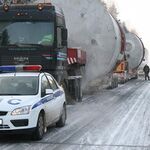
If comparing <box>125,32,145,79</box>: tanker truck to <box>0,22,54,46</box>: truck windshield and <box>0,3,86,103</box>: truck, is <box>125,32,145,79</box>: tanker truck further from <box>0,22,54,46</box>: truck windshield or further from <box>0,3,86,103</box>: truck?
<box>0,22,54,46</box>: truck windshield

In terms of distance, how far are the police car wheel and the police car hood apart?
1.39 feet

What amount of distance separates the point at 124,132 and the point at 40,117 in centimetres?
232

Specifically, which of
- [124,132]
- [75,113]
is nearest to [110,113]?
Answer: [75,113]

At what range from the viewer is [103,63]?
26.0m

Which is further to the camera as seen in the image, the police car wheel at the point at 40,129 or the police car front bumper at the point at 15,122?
the police car wheel at the point at 40,129

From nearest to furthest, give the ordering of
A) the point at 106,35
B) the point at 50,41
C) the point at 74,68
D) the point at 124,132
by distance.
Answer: the point at 124,132 < the point at 50,41 < the point at 74,68 < the point at 106,35

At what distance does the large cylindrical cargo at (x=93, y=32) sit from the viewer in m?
25.0

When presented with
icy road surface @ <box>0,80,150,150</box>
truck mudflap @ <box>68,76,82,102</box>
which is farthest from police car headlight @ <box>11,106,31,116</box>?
→ truck mudflap @ <box>68,76,82,102</box>

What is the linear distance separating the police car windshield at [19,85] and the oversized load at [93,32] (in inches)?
481

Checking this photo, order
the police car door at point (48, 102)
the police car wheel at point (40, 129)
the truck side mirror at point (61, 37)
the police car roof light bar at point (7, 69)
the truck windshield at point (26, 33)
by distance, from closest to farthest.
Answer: the police car wheel at point (40, 129) < the police car door at point (48, 102) < the police car roof light bar at point (7, 69) < the truck windshield at point (26, 33) < the truck side mirror at point (61, 37)

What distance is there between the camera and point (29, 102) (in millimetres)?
11180

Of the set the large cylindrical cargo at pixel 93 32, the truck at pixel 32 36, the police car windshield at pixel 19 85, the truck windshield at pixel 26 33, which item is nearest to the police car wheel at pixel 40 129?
the police car windshield at pixel 19 85

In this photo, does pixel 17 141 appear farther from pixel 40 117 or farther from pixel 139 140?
pixel 139 140

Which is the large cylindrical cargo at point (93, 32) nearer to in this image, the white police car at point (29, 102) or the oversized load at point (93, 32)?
the oversized load at point (93, 32)
